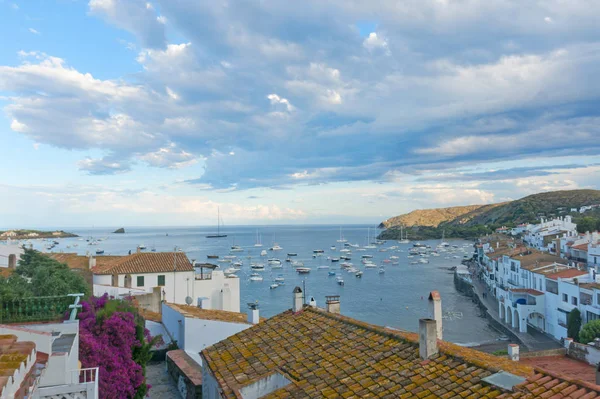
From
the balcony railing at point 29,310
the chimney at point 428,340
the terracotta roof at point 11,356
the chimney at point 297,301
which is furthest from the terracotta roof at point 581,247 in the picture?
the terracotta roof at point 11,356

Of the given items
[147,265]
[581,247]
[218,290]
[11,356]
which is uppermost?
[11,356]

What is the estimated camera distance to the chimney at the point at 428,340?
9.05m

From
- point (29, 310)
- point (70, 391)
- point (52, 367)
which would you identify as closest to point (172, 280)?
point (29, 310)

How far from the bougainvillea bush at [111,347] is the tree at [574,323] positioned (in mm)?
38914

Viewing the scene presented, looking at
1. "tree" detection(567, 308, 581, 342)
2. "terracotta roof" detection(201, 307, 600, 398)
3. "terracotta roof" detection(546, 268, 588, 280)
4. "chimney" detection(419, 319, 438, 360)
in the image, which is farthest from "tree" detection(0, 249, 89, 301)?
"terracotta roof" detection(546, 268, 588, 280)

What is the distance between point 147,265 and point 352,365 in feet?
98.9

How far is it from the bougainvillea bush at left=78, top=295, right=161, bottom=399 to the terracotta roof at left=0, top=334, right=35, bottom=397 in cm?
442

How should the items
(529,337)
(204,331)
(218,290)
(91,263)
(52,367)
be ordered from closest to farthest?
(52,367), (204,331), (218,290), (91,263), (529,337)

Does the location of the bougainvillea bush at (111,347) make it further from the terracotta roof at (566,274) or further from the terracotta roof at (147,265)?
the terracotta roof at (566,274)

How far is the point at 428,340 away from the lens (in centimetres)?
904

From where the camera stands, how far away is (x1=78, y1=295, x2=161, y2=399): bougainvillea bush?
10977 millimetres

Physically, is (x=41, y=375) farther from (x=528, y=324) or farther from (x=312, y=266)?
(x=312, y=266)

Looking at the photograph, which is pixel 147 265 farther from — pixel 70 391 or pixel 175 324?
pixel 70 391

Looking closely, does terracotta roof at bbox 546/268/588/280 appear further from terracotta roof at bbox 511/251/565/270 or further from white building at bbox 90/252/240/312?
white building at bbox 90/252/240/312
